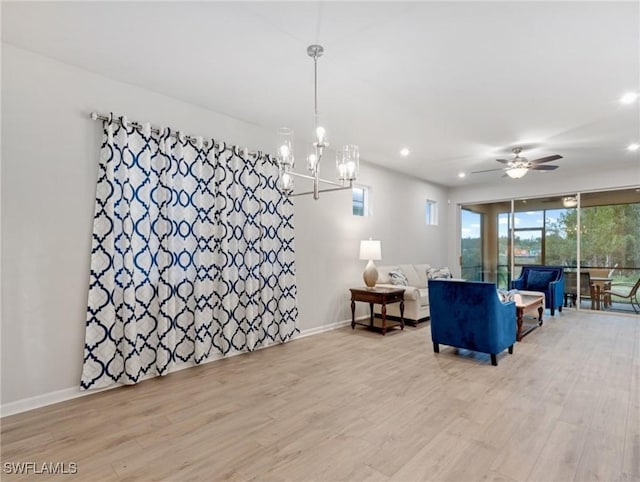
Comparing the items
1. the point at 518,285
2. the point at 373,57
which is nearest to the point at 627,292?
the point at 518,285

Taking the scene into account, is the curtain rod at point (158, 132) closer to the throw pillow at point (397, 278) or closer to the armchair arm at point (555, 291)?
the throw pillow at point (397, 278)

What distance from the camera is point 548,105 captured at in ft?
12.1

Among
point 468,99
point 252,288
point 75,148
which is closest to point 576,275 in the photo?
point 468,99

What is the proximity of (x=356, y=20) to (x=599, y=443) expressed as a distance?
324cm

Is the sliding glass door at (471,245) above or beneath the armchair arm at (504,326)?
above

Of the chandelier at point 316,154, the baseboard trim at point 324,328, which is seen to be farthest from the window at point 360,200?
the chandelier at point 316,154

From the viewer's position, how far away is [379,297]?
16.1 feet

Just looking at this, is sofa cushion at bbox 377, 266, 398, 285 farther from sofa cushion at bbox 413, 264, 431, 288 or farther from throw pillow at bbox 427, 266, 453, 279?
throw pillow at bbox 427, 266, 453, 279

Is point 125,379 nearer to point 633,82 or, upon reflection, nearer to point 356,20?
point 356,20

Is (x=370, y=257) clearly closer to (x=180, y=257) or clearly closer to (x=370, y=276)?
(x=370, y=276)

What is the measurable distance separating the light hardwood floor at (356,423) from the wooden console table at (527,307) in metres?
0.75

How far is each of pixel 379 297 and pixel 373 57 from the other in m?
3.18

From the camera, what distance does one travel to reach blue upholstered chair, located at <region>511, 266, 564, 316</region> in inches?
249

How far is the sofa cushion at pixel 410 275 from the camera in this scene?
630 centimetres
